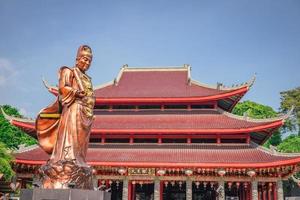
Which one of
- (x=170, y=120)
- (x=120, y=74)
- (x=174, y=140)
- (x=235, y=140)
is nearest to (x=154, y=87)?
(x=120, y=74)

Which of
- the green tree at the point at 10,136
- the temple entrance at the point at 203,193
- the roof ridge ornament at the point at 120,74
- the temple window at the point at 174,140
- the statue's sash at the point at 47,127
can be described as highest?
the roof ridge ornament at the point at 120,74

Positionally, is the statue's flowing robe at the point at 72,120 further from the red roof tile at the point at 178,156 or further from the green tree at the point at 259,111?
the green tree at the point at 259,111

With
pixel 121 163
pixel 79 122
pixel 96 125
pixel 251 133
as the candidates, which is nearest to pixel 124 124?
pixel 96 125

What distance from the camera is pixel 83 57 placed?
781 cm

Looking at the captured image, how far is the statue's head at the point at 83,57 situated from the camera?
25.5ft

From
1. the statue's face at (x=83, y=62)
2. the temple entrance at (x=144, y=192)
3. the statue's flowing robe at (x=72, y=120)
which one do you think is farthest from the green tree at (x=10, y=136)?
the statue's flowing robe at (x=72, y=120)

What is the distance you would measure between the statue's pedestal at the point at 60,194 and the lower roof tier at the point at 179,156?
1724 centimetres

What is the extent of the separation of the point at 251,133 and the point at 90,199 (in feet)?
73.1

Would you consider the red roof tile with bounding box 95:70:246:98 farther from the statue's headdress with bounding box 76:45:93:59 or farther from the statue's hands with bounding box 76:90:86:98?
the statue's hands with bounding box 76:90:86:98

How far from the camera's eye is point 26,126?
1055 inches

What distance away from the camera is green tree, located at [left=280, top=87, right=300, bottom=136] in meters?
54.9

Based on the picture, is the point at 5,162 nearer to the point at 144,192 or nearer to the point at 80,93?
the point at 144,192

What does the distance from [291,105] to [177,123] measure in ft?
113

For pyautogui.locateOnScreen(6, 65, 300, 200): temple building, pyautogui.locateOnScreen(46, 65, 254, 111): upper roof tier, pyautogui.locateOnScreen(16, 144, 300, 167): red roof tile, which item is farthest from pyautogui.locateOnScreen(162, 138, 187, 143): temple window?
pyautogui.locateOnScreen(46, 65, 254, 111): upper roof tier
